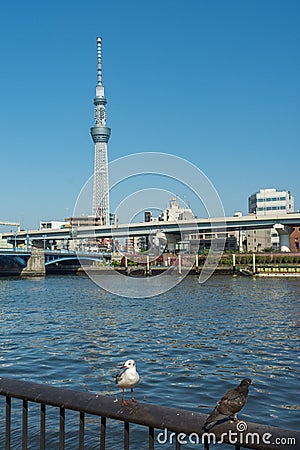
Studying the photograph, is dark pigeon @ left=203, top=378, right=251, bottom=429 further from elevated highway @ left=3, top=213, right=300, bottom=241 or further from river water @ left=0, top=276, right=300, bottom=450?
elevated highway @ left=3, top=213, right=300, bottom=241

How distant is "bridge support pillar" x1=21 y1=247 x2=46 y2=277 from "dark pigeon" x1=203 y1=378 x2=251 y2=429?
8048cm

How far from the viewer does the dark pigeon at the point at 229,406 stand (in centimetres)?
292

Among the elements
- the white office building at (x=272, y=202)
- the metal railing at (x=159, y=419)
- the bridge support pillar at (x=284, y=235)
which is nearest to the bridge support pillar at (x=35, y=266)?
the bridge support pillar at (x=284, y=235)

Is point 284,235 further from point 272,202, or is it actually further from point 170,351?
point 170,351

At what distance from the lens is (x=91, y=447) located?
9703mm

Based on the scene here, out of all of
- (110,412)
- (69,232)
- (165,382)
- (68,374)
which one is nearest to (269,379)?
(165,382)

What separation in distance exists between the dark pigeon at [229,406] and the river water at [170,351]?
6.41 m

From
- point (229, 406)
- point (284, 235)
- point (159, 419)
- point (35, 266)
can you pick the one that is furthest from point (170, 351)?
point (284, 235)

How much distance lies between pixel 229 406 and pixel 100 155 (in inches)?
6902

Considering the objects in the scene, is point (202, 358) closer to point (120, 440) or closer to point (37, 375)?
point (37, 375)

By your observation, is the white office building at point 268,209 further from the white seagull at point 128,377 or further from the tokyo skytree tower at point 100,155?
the white seagull at point 128,377

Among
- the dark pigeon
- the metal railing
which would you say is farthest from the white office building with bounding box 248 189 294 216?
the metal railing

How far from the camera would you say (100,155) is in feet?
579

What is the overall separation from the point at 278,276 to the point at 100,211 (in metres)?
94.8
